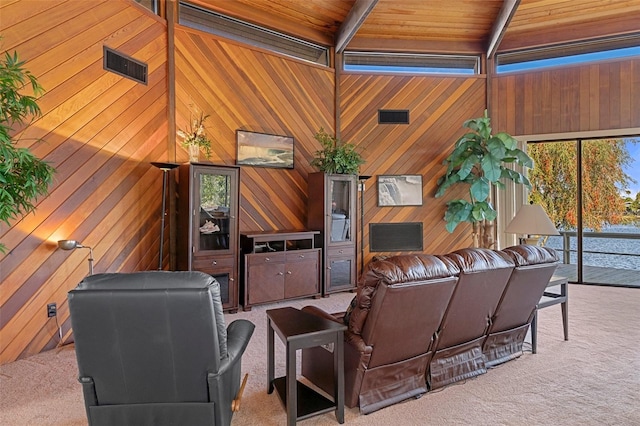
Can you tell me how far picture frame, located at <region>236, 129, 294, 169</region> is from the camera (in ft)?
17.3

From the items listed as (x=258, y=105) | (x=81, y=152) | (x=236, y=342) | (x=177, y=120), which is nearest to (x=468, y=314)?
(x=236, y=342)

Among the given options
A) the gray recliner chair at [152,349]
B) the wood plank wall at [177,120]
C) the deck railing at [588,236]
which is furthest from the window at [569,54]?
the gray recliner chair at [152,349]

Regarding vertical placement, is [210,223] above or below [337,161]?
below

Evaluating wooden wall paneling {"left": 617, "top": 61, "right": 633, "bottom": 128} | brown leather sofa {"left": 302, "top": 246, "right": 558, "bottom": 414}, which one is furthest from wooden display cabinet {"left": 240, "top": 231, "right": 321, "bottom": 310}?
wooden wall paneling {"left": 617, "top": 61, "right": 633, "bottom": 128}

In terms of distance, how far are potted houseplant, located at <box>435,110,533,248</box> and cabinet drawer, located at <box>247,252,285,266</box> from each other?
10.5 feet

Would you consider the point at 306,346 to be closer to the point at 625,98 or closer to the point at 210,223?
the point at 210,223

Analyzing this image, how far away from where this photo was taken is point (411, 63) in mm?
6742

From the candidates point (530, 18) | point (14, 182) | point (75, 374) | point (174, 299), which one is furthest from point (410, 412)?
point (530, 18)

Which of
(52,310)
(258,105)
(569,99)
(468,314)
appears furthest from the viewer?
(569,99)

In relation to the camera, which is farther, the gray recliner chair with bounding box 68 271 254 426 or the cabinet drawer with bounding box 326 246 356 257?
the cabinet drawer with bounding box 326 246 356 257

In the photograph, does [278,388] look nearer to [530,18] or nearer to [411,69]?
[411,69]

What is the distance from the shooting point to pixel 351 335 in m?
2.25

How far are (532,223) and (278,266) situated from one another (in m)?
2.95

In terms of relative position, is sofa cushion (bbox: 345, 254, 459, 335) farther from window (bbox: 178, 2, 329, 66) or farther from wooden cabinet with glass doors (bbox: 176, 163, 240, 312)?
window (bbox: 178, 2, 329, 66)
